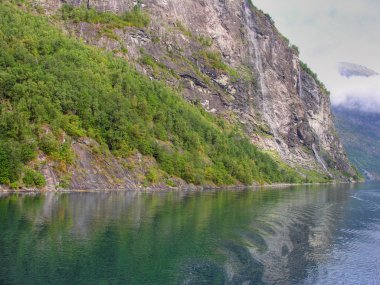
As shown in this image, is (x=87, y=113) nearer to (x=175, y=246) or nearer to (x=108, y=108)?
(x=108, y=108)

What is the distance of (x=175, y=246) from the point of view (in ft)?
129

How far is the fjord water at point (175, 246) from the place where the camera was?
29891mm

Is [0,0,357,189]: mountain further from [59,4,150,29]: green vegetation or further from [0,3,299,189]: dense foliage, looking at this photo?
[59,4,150,29]: green vegetation

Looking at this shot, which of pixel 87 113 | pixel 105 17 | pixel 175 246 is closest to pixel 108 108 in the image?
pixel 87 113

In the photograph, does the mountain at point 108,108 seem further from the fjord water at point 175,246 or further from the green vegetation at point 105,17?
the fjord water at point 175,246

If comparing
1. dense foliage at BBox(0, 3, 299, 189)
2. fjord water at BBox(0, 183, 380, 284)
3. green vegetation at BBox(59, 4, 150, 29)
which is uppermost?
green vegetation at BBox(59, 4, 150, 29)

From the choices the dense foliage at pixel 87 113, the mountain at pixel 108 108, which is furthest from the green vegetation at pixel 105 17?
the dense foliage at pixel 87 113

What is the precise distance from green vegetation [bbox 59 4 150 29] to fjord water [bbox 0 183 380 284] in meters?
124

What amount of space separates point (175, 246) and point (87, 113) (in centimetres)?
7804

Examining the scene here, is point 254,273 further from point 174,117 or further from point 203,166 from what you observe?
point 174,117

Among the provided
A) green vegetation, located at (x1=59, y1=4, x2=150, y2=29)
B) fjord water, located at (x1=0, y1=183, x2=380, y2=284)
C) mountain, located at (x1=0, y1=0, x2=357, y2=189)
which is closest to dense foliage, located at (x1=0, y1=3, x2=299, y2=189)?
mountain, located at (x1=0, y1=0, x2=357, y2=189)

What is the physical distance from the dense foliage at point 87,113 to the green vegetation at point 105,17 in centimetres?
2113

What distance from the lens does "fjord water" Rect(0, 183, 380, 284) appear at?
29.9 metres

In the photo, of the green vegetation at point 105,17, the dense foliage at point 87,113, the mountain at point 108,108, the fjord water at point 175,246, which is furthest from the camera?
the green vegetation at point 105,17
